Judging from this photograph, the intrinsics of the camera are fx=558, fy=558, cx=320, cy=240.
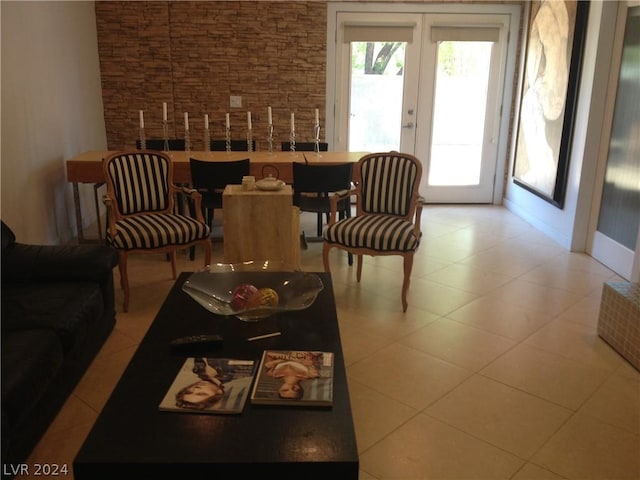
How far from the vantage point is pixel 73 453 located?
2086 mm

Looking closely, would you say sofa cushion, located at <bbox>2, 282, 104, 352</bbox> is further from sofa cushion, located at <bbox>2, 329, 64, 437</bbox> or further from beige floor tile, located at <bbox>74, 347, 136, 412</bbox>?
beige floor tile, located at <bbox>74, 347, 136, 412</bbox>

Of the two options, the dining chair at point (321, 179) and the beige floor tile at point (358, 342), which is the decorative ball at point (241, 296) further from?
the dining chair at point (321, 179)

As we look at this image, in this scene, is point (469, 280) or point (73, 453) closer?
point (73, 453)

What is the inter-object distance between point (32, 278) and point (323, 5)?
429cm

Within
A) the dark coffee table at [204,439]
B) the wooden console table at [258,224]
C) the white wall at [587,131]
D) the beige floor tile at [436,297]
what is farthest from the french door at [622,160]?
the dark coffee table at [204,439]

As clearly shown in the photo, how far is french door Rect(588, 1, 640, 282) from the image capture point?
393cm

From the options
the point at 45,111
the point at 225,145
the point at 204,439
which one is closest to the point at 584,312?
the point at 204,439

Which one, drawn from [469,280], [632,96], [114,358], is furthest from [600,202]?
[114,358]

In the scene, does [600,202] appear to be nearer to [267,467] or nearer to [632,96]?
[632,96]

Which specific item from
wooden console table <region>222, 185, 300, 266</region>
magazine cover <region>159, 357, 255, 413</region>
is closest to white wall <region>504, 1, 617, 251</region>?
wooden console table <region>222, 185, 300, 266</region>

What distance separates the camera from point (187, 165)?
4379 millimetres

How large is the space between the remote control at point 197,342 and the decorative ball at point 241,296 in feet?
0.79

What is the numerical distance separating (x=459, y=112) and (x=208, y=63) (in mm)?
2772

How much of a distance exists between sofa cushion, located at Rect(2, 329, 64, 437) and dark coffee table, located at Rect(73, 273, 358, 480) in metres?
0.38
